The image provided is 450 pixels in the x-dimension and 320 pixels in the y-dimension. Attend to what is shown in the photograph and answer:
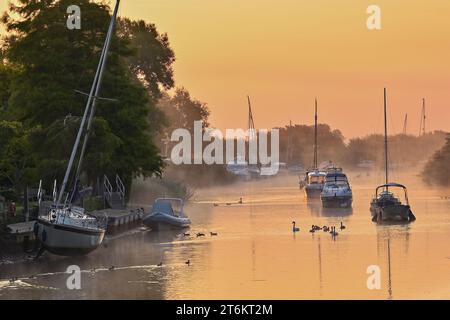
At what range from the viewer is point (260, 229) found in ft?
304

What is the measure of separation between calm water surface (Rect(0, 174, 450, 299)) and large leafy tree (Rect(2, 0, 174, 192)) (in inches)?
267

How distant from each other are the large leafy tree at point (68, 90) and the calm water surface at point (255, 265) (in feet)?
22.2

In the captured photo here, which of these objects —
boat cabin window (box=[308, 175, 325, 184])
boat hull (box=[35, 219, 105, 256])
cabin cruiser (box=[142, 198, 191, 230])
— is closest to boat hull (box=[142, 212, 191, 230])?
cabin cruiser (box=[142, 198, 191, 230])

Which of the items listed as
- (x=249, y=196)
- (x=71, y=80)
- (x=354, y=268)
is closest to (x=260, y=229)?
(x=71, y=80)

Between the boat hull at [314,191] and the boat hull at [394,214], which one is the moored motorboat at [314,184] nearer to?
the boat hull at [314,191]

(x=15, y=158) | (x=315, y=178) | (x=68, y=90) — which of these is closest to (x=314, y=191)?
(x=315, y=178)

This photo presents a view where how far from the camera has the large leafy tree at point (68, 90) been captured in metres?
80.8

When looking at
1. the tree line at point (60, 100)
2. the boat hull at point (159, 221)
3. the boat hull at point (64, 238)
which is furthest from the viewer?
the boat hull at point (159, 221)

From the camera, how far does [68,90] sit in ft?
276

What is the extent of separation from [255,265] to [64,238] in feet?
36.6

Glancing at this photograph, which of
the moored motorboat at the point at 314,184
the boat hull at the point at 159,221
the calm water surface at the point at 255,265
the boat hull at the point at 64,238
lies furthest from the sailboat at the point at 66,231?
the moored motorboat at the point at 314,184

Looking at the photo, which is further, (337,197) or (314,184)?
(314,184)

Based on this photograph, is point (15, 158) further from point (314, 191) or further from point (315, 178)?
point (315, 178)
